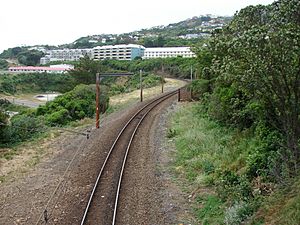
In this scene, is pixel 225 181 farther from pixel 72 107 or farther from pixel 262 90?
pixel 72 107

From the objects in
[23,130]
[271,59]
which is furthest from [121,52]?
[271,59]

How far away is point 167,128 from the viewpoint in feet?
73.9

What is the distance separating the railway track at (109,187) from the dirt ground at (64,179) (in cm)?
35

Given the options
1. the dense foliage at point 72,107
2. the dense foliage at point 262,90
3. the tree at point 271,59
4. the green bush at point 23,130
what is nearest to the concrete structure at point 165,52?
the dense foliage at point 72,107

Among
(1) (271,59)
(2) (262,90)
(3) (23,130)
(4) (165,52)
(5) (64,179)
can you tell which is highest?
(1) (271,59)

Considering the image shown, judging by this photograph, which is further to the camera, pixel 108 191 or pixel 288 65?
pixel 108 191

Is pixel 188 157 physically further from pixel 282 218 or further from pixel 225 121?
pixel 282 218

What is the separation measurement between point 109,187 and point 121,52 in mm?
141162

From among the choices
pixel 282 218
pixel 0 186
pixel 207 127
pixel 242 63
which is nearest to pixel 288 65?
pixel 242 63

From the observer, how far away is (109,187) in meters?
12.6

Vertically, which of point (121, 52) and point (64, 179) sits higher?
point (121, 52)

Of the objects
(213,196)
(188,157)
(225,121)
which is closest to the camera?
(213,196)

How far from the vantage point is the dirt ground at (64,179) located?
35.3 ft

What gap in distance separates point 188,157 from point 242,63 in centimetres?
743
